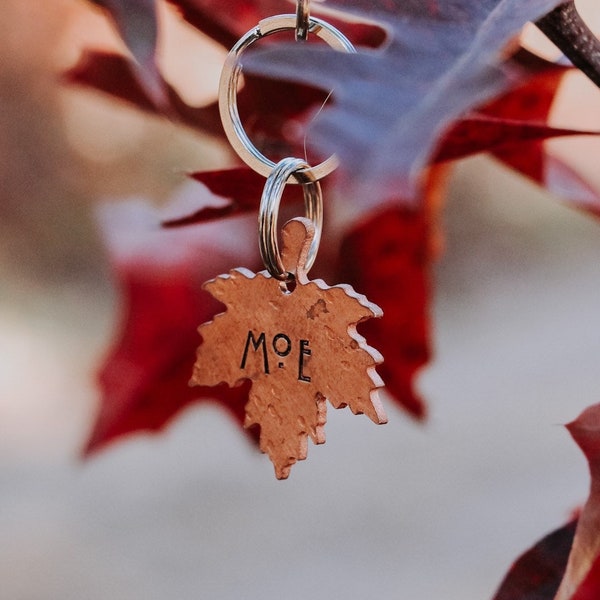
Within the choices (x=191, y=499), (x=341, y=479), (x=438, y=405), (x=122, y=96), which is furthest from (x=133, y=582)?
(x=122, y=96)

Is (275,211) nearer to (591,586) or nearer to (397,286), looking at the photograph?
(397,286)

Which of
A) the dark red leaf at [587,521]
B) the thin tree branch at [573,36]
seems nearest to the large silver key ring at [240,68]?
the thin tree branch at [573,36]

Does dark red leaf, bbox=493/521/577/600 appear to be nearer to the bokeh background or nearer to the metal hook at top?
the bokeh background

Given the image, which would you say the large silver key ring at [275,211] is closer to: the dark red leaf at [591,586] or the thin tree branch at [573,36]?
the thin tree branch at [573,36]

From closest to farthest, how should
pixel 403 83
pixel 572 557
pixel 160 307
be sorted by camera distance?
1. pixel 403 83
2. pixel 572 557
3. pixel 160 307

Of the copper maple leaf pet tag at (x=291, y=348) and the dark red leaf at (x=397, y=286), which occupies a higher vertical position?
the dark red leaf at (x=397, y=286)

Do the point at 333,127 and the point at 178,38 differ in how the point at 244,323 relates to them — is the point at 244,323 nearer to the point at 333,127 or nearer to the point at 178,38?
the point at 333,127

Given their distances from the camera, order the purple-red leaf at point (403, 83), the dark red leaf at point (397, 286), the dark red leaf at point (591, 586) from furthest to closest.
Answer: the dark red leaf at point (397, 286)
the dark red leaf at point (591, 586)
the purple-red leaf at point (403, 83)

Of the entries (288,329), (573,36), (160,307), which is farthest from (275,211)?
(160,307)
